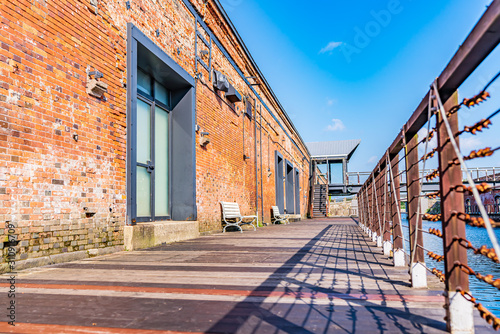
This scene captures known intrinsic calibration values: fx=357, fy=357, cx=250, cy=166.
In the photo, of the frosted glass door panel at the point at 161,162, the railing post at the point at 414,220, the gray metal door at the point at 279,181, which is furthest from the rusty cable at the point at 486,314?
the gray metal door at the point at 279,181

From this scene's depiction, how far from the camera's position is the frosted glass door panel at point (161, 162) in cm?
596

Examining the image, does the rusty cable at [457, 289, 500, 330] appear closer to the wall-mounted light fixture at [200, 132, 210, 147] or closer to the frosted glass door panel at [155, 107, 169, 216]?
the frosted glass door panel at [155, 107, 169, 216]

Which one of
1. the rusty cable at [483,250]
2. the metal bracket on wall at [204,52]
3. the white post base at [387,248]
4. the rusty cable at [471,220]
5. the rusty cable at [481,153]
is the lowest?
the white post base at [387,248]

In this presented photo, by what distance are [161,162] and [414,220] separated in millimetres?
4628

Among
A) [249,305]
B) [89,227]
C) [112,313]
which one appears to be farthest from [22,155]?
[249,305]

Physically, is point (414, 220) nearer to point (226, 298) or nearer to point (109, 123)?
point (226, 298)

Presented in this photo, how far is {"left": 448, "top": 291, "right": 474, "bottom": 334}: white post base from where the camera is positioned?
4.75ft

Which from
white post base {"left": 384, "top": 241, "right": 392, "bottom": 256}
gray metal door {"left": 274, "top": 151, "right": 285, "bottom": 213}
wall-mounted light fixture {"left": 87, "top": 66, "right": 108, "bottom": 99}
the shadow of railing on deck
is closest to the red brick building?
wall-mounted light fixture {"left": 87, "top": 66, "right": 108, "bottom": 99}

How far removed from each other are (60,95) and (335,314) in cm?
312

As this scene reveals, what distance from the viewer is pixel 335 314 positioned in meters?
1.71

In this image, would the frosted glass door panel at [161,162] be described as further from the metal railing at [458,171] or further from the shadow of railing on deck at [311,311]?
the metal railing at [458,171]

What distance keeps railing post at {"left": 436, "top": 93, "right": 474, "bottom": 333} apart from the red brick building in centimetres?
300

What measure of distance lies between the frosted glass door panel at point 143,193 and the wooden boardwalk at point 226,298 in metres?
2.01

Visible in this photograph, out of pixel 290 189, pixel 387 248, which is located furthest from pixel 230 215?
pixel 290 189
